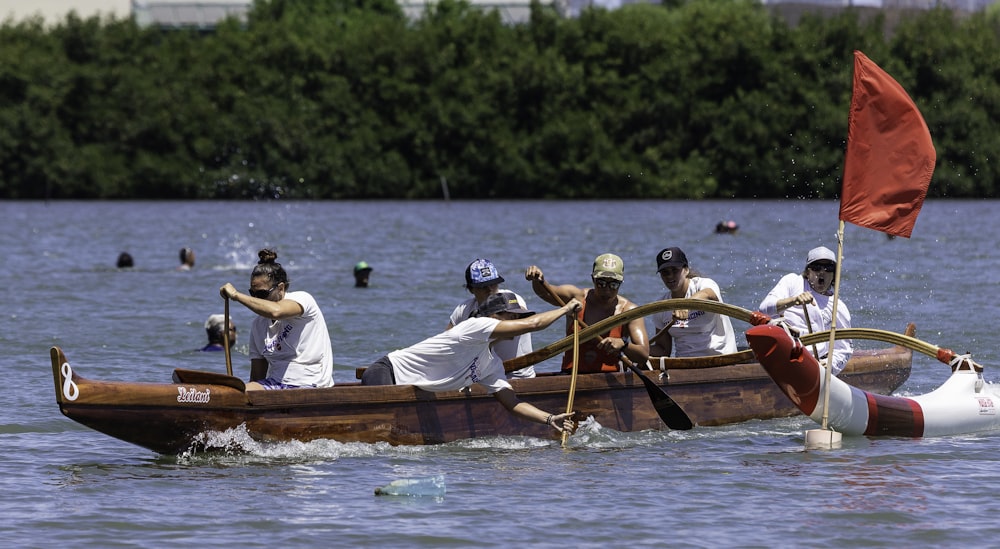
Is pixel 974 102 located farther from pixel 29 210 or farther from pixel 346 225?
pixel 29 210

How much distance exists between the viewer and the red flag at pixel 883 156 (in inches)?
507

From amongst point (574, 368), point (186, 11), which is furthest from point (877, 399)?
point (186, 11)

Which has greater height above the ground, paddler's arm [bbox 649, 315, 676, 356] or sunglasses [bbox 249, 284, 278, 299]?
sunglasses [bbox 249, 284, 278, 299]

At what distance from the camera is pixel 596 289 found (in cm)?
1311

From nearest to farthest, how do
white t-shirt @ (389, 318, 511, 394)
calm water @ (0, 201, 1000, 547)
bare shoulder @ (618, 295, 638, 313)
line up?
calm water @ (0, 201, 1000, 547), white t-shirt @ (389, 318, 511, 394), bare shoulder @ (618, 295, 638, 313)

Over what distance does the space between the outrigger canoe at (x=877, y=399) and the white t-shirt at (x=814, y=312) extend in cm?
65

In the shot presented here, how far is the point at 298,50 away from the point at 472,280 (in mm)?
75078

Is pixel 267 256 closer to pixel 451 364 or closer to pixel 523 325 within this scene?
pixel 451 364

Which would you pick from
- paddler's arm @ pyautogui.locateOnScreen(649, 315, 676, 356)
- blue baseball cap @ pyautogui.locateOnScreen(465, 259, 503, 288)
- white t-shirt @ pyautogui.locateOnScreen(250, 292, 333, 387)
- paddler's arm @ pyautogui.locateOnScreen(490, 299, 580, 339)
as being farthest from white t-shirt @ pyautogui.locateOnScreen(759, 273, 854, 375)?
white t-shirt @ pyautogui.locateOnScreen(250, 292, 333, 387)

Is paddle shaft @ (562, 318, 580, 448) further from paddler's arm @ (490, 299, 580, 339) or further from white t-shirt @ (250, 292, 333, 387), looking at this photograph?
white t-shirt @ (250, 292, 333, 387)

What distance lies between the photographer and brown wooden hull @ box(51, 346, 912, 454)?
11.4 m

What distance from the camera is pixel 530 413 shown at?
12445 millimetres

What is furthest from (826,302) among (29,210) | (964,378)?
(29,210)

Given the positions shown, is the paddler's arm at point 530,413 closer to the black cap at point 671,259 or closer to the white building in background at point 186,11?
the black cap at point 671,259
